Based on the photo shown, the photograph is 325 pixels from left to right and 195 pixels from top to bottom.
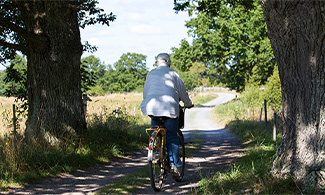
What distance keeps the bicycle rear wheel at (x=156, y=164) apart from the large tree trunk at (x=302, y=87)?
1742 mm

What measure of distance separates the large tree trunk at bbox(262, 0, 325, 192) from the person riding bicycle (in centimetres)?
159

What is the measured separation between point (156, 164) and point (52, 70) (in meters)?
4.63

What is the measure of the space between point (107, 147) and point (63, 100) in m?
1.82

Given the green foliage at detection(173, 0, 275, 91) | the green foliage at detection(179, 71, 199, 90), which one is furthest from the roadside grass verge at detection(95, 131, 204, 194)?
the green foliage at detection(179, 71, 199, 90)

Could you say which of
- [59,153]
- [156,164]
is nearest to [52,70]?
[59,153]

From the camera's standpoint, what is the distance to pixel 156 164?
5.63 metres

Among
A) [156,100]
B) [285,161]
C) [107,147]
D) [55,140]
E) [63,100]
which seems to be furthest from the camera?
[107,147]

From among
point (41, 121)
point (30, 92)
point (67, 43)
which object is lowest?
point (41, 121)

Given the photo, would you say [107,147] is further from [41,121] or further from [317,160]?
[317,160]

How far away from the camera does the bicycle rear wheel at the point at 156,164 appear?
534 cm

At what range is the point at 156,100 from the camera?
5512 mm

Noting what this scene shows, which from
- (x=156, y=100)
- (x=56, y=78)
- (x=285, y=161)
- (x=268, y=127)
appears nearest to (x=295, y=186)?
(x=285, y=161)

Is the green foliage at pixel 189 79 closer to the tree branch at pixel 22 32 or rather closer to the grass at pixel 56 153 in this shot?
the grass at pixel 56 153

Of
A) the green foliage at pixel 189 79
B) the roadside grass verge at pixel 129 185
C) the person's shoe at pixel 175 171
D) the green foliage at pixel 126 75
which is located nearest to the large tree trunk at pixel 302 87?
the person's shoe at pixel 175 171
